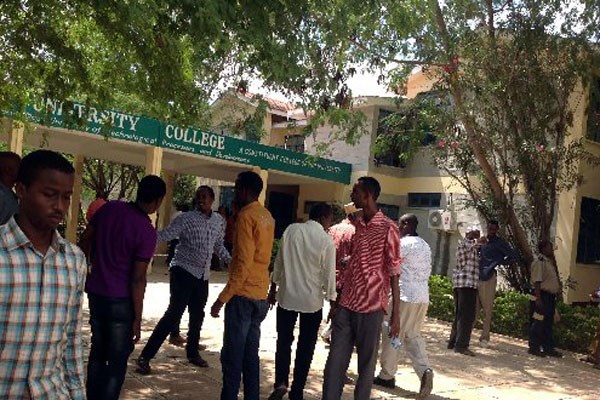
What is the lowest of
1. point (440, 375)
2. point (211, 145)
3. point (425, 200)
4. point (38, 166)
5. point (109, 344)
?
point (440, 375)

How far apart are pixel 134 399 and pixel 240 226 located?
1.70 m

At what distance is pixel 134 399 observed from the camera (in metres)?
5.23

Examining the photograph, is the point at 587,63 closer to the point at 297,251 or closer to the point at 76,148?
the point at 297,251

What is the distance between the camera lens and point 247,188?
4895 millimetres

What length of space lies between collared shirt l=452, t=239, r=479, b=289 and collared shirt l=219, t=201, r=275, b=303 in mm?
4789

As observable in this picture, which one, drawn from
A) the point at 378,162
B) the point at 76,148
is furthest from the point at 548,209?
the point at 76,148

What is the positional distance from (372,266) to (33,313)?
3136 millimetres

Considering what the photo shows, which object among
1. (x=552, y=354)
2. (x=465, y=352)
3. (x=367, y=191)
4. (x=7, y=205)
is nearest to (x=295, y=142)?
(x=552, y=354)

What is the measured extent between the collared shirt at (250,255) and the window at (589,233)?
38.1 ft

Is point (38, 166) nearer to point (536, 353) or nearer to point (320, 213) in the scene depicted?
point (320, 213)

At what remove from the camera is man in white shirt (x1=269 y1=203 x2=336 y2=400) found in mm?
5297

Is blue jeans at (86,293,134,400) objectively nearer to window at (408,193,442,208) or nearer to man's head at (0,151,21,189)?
man's head at (0,151,21,189)

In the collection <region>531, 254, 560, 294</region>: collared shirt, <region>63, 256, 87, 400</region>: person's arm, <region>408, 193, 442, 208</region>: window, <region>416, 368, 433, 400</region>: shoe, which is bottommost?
<region>416, 368, 433, 400</region>: shoe

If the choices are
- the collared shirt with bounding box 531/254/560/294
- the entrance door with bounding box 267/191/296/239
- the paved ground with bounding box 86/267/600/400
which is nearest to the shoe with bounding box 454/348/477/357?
the paved ground with bounding box 86/267/600/400
